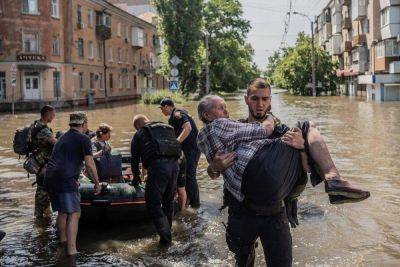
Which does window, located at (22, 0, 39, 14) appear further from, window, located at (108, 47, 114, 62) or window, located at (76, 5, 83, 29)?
window, located at (108, 47, 114, 62)

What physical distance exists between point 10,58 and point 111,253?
37.8 metres

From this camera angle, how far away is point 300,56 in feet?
205

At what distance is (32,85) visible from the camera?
42.4 metres

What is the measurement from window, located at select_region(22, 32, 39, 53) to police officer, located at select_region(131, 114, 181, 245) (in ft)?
125

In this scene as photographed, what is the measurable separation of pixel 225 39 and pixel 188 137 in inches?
2140

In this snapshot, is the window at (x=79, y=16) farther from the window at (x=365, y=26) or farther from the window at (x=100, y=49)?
the window at (x=365, y=26)

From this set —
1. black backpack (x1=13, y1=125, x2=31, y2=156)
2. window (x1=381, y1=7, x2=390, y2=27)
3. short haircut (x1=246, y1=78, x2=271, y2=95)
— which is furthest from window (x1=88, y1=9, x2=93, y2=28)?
short haircut (x1=246, y1=78, x2=271, y2=95)

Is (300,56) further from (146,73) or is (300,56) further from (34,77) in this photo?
(34,77)

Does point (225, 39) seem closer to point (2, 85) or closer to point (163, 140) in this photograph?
point (2, 85)

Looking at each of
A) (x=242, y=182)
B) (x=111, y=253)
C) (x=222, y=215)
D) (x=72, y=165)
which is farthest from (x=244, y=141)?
(x=222, y=215)

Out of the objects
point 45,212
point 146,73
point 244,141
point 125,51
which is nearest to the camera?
point 244,141

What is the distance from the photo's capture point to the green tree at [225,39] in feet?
193

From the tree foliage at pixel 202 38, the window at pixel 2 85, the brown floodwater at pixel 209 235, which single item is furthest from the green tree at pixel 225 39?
the brown floodwater at pixel 209 235

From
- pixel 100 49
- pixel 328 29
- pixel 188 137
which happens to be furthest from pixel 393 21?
pixel 188 137
